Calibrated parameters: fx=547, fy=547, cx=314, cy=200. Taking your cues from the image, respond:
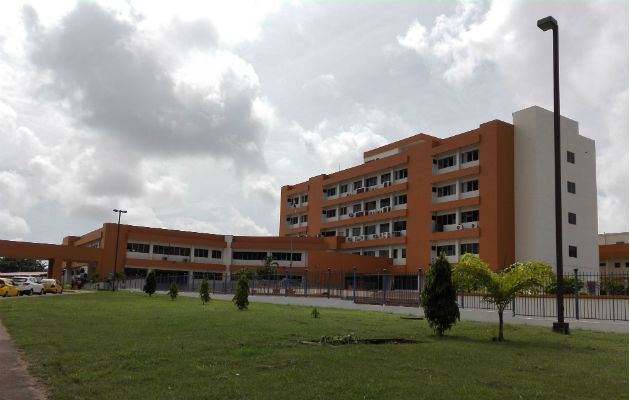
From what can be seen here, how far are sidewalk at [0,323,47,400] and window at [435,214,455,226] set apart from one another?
43.5m

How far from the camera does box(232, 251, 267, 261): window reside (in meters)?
71.4

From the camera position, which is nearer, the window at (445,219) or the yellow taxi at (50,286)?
the yellow taxi at (50,286)

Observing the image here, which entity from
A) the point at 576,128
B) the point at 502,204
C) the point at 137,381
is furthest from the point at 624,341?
the point at 576,128

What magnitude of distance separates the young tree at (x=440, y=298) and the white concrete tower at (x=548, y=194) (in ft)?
107

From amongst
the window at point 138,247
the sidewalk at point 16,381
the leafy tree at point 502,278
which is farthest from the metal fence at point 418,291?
the window at point 138,247

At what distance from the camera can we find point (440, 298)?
1459 centimetres

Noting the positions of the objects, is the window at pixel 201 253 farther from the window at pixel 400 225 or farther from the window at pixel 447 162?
the window at pixel 447 162

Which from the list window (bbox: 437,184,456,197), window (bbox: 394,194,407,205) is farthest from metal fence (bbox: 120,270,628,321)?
window (bbox: 394,194,407,205)

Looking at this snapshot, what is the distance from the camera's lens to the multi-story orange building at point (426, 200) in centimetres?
4588

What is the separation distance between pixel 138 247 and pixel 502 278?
2336 inches

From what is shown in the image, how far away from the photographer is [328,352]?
10586 mm

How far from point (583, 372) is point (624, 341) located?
249 inches

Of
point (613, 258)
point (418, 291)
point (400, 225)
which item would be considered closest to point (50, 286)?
point (400, 225)

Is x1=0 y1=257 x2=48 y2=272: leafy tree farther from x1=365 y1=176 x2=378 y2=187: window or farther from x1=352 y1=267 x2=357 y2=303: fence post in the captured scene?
x1=352 y1=267 x2=357 y2=303: fence post
